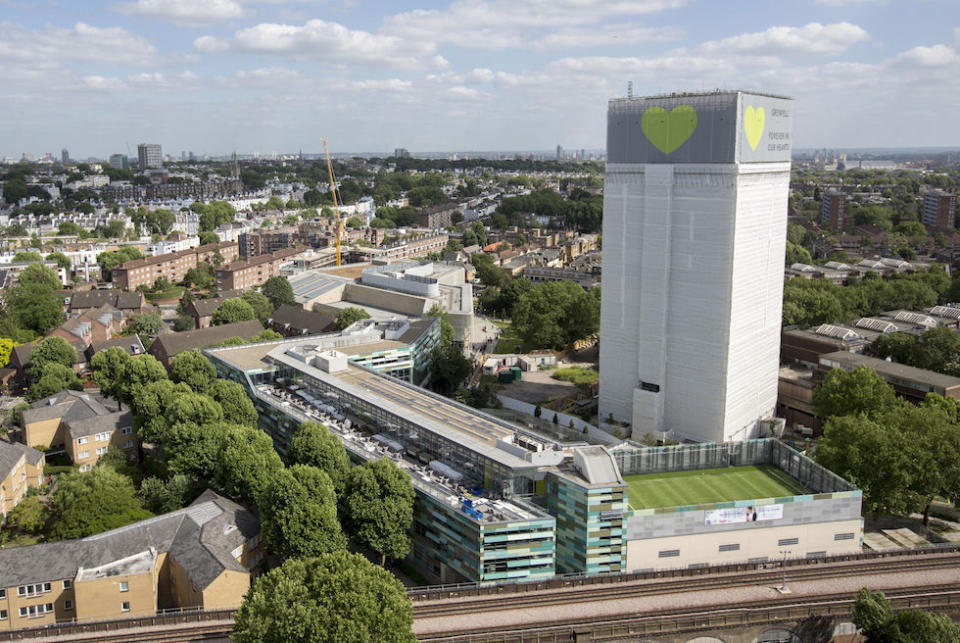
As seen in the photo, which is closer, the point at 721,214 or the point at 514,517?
the point at 514,517

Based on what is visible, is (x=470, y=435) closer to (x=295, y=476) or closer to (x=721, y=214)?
(x=295, y=476)

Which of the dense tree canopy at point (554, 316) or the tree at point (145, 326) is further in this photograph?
the tree at point (145, 326)

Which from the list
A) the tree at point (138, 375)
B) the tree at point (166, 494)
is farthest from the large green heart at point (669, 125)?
the tree at point (138, 375)

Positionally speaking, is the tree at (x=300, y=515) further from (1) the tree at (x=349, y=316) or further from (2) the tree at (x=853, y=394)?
(1) the tree at (x=349, y=316)


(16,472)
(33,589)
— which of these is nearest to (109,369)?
(16,472)

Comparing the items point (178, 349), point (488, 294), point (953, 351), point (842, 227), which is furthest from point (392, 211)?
point (953, 351)
